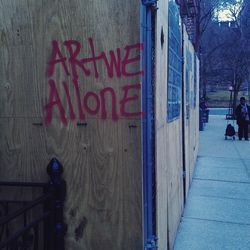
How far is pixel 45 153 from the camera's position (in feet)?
9.96

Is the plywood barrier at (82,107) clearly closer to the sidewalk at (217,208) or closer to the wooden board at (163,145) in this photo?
the wooden board at (163,145)

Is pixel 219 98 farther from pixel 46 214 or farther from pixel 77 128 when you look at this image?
pixel 46 214

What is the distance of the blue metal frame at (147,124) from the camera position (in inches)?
113

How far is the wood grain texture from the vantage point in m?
2.89

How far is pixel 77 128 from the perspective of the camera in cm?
299

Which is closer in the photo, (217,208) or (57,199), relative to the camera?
(57,199)

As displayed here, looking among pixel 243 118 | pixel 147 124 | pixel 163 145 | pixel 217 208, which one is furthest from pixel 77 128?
pixel 243 118

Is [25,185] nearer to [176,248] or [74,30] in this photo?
[74,30]

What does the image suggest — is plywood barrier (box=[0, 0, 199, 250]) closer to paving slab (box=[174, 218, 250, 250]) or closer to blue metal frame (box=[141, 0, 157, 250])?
blue metal frame (box=[141, 0, 157, 250])

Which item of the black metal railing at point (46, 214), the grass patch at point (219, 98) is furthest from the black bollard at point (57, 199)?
the grass patch at point (219, 98)

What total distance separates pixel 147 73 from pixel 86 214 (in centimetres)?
119

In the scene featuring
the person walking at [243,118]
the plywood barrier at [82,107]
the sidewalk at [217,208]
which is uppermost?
the plywood barrier at [82,107]

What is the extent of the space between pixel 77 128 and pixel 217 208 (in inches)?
142

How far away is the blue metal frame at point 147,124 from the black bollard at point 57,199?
2.10 ft
